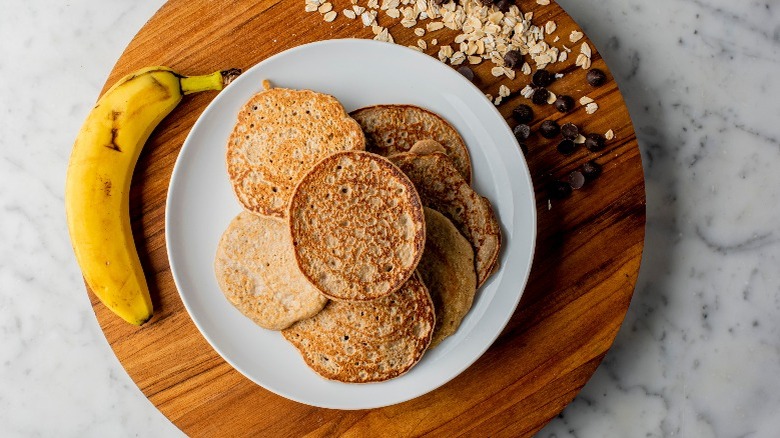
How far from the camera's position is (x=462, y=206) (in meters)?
1.66

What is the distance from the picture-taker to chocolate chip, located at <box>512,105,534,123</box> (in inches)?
70.4

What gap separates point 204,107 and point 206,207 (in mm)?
279

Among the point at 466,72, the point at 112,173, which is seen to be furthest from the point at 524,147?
the point at 112,173

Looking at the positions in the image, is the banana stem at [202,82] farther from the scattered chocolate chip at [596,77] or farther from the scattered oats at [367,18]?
the scattered chocolate chip at [596,77]

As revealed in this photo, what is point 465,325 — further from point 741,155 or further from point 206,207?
point 741,155

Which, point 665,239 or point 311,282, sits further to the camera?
point 665,239

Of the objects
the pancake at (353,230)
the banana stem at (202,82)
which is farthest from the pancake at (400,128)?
the banana stem at (202,82)

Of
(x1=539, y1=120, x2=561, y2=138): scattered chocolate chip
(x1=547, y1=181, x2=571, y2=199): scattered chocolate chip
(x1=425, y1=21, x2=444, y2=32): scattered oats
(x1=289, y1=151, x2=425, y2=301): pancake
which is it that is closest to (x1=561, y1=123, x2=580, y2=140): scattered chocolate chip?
(x1=539, y1=120, x2=561, y2=138): scattered chocolate chip

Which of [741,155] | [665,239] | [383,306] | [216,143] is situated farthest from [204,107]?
[741,155]

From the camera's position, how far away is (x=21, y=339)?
6.80ft

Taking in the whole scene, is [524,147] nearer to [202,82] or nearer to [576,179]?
[576,179]

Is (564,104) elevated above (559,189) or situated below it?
above

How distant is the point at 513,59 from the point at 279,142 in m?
0.65

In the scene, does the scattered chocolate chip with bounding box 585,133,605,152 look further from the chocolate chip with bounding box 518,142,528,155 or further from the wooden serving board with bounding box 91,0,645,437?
the chocolate chip with bounding box 518,142,528,155
